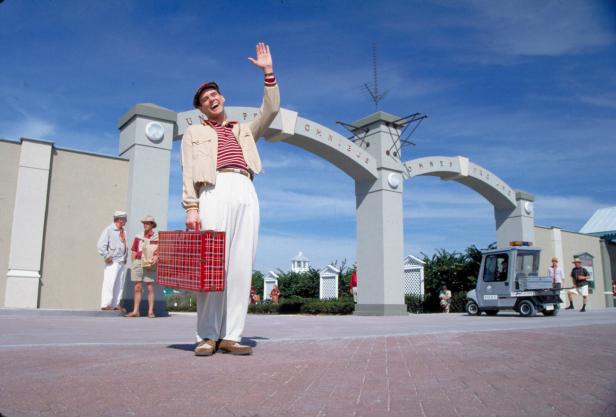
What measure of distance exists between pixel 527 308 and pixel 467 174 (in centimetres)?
528

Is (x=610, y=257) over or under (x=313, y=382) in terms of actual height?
over

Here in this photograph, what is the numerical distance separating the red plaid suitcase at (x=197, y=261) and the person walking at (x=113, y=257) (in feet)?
18.8

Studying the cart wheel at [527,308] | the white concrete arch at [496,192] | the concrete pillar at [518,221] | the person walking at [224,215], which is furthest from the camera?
the concrete pillar at [518,221]

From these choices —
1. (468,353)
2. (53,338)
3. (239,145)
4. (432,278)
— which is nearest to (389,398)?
(468,353)

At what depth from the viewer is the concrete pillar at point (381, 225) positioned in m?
13.2

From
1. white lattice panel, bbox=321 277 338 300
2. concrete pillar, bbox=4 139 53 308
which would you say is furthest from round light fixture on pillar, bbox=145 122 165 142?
white lattice panel, bbox=321 277 338 300

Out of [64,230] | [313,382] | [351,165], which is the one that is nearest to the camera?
[313,382]

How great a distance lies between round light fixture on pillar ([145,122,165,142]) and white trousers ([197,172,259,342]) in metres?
6.59

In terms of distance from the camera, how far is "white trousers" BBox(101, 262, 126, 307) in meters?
8.87

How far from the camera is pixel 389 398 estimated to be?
2.27 m

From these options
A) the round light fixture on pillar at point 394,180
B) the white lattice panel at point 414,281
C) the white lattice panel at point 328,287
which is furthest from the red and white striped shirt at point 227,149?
the white lattice panel at point 328,287

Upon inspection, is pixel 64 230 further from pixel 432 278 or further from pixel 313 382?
pixel 432 278

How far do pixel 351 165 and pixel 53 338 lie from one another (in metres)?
9.88

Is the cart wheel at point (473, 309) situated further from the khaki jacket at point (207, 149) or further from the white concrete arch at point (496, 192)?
the khaki jacket at point (207, 149)
